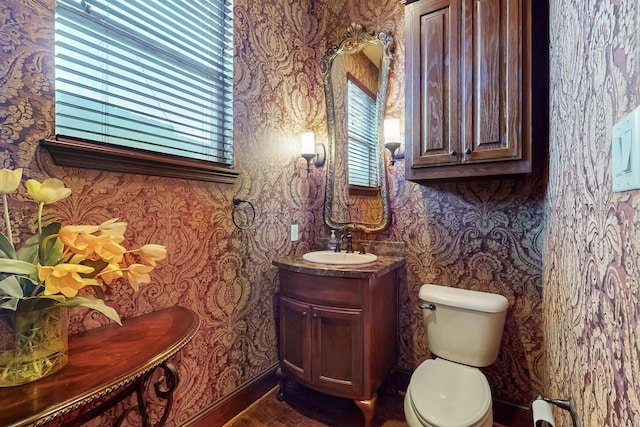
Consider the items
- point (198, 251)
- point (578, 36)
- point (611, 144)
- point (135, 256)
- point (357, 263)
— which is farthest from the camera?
point (357, 263)

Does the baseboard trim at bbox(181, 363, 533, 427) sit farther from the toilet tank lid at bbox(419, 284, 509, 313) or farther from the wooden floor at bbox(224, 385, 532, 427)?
the toilet tank lid at bbox(419, 284, 509, 313)

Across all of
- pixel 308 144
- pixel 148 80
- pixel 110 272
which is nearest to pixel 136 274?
pixel 110 272

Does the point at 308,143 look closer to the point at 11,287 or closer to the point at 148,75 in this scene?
the point at 148,75

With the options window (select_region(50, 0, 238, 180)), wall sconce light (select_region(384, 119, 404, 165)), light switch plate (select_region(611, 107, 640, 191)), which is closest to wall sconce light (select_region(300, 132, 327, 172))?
wall sconce light (select_region(384, 119, 404, 165))

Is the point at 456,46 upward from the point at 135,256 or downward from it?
upward

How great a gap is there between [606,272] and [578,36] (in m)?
0.64

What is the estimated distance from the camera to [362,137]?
2.15m

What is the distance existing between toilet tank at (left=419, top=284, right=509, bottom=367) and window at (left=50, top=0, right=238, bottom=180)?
1421 millimetres

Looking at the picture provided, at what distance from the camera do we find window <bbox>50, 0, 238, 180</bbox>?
1148mm

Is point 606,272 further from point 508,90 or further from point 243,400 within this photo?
point 243,400

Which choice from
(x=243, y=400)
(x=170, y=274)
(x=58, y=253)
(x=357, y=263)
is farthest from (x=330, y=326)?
(x=58, y=253)

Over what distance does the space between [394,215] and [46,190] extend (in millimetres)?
1758

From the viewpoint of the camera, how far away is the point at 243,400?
175 cm

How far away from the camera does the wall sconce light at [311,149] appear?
7.16ft
